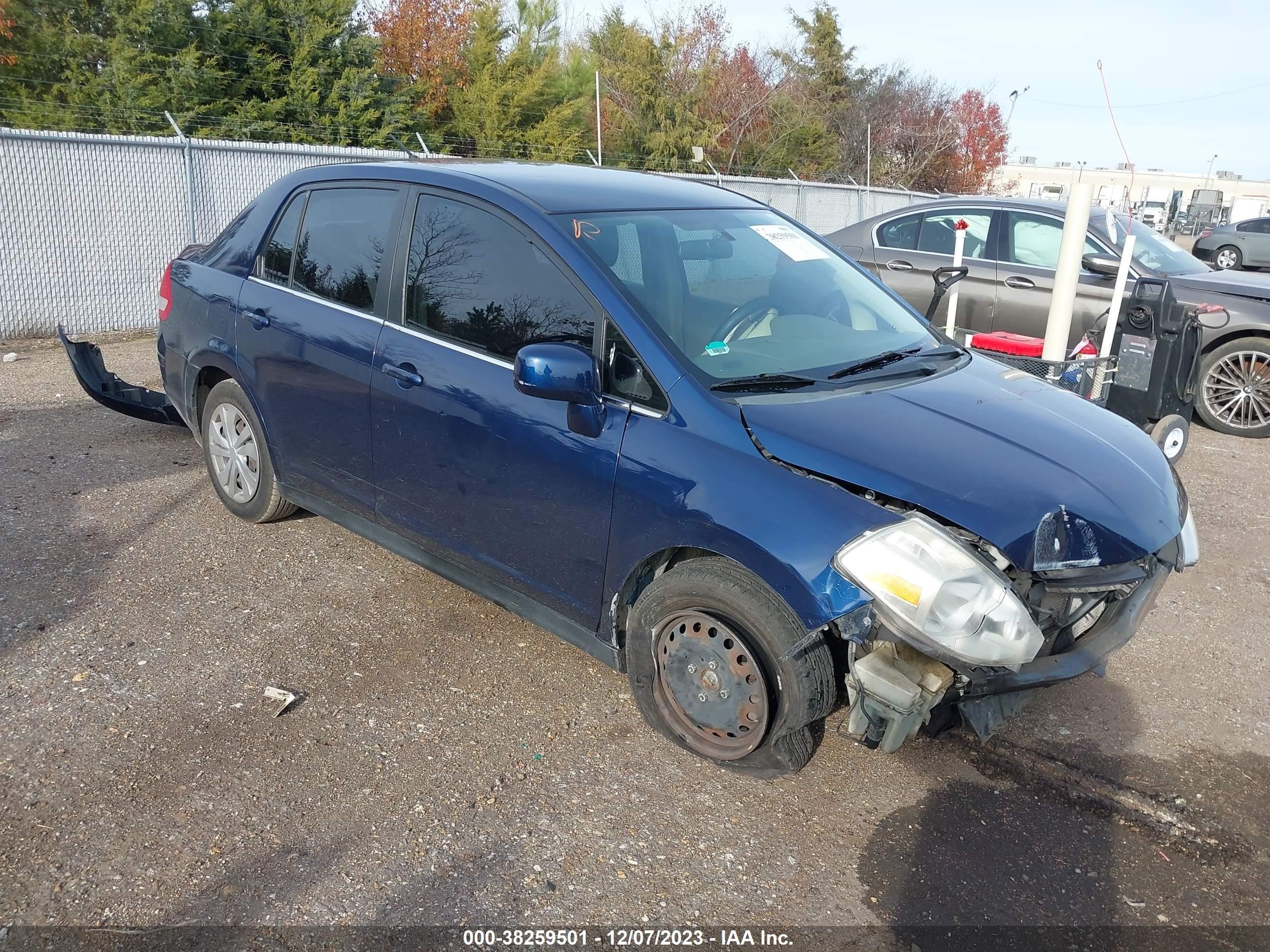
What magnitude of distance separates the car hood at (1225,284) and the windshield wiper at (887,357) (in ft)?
15.5

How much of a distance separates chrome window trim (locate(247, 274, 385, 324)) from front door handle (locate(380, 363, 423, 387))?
21 centimetres

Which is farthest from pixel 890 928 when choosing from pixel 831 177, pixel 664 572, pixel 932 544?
pixel 831 177

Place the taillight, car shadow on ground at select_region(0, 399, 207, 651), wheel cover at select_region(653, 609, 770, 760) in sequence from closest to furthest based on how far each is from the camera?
1. wheel cover at select_region(653, 609, 770, 760)
2. car shadow on ground at select_region(0, 399, 207, 651)
3. the taillight

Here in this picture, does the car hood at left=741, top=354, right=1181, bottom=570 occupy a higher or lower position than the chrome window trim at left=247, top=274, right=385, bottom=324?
lower

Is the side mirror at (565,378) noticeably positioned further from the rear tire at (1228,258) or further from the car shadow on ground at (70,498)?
the rear tire at (1228,258)

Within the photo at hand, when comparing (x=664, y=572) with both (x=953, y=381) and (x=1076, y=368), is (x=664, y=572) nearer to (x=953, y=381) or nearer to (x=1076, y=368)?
(x=953, y=381)

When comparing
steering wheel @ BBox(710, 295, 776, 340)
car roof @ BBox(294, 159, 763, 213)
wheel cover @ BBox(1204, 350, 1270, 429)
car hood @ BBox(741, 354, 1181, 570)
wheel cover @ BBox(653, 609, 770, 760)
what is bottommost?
wheel cover @ BBox(653, 609, 770, 760)

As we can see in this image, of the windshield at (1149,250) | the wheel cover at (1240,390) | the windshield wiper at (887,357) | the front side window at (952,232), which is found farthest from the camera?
the front side window at (952,232)

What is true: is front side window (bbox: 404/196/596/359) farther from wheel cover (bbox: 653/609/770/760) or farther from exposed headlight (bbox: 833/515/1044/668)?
exposed headlight (bbox: 833/515/1044/668)

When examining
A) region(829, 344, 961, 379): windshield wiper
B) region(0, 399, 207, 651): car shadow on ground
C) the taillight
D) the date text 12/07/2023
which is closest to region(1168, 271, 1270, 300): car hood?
region(829, 344, 961, 379): windshield wiper

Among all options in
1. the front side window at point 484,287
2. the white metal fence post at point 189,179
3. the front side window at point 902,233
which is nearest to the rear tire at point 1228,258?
the front side window at point 902,233

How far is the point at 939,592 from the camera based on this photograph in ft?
8.63

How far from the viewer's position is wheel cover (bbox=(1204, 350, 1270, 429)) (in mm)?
7715

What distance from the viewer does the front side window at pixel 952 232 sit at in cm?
857
